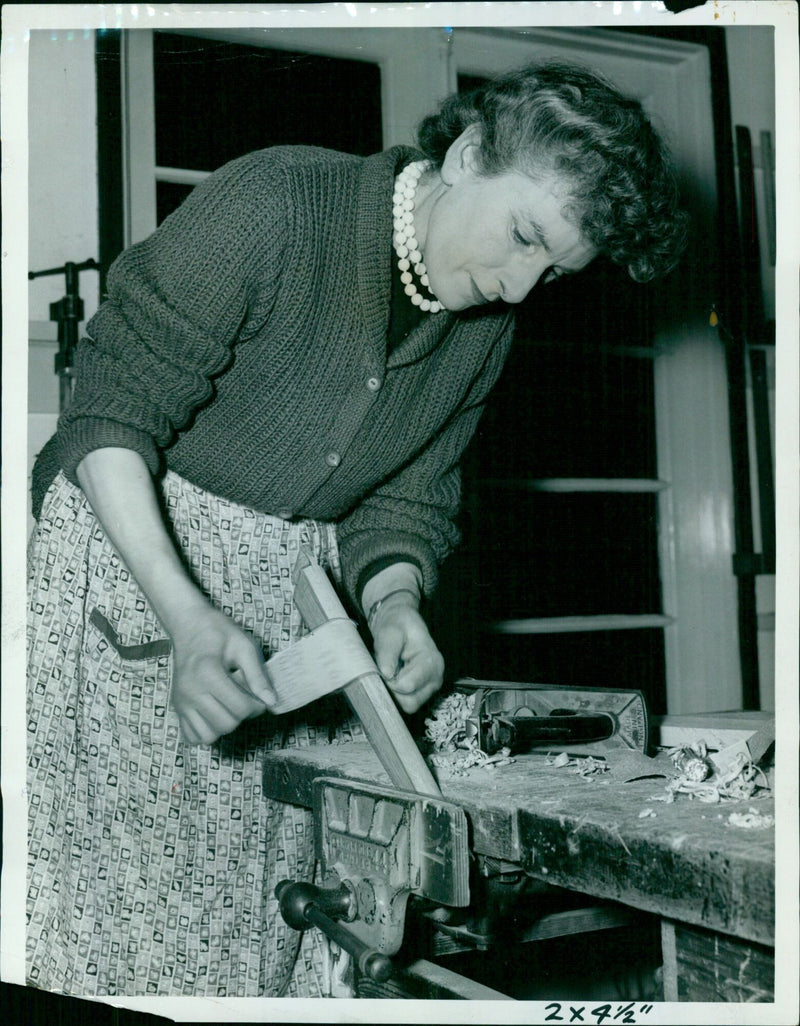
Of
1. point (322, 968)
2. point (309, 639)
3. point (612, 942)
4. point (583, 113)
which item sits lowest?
point (612, 942)

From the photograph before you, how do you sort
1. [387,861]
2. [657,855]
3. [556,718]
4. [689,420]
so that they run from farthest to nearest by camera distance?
1. [689,420]
2. [556,718]
3. [387,861]
4. [657,855]

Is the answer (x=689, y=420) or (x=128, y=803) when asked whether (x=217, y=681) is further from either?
(x=689, y=420)

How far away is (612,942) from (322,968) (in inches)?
24.3

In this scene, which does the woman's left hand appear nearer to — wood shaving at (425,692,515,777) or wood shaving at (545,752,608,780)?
wood shaving at (425,692,515,777)

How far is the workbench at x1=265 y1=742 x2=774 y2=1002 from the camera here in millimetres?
574

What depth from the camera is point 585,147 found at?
3.03 ft

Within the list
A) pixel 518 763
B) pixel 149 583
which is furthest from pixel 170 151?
pixel 518 763

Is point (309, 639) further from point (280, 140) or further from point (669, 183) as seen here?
point (280, 140)

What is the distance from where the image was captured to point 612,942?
4.90 feet

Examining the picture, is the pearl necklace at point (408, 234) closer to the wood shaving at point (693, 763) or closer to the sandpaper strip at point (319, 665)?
the sandpaper strip at point (319, 665)

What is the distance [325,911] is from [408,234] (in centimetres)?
69

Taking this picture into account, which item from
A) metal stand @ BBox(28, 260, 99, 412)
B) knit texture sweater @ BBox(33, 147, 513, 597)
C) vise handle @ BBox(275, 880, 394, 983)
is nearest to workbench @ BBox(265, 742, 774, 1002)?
vise handle @ BBox(275, 880, 394, 983)

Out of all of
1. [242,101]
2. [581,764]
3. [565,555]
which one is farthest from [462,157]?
[565,555]

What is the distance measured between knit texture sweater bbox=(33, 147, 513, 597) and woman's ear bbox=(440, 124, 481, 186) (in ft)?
0.22
